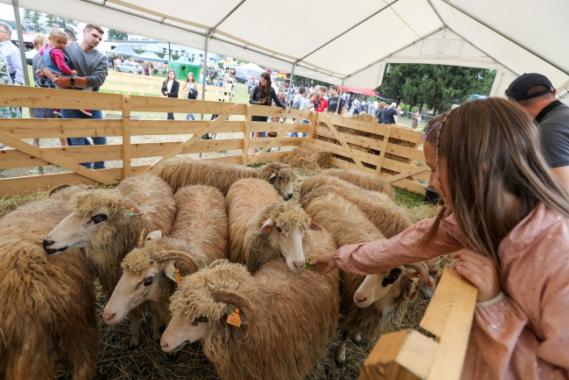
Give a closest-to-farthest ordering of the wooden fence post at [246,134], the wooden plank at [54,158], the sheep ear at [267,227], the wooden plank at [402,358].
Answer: the wooden plank at [402,358]
the sheep ear at [267,227]
the wooden plank at [54,158]
the wooden fence post at [246,134]

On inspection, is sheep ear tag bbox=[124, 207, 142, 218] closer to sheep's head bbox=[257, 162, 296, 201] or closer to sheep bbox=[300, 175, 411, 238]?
sheep bbox=[300, 175, 411, 238]

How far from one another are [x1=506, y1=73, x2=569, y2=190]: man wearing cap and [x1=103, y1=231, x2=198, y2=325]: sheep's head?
2.56 m

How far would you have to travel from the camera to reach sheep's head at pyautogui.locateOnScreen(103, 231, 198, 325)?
6.33ft

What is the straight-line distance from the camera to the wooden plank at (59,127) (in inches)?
150

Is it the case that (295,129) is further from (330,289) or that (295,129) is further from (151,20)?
(330,289)

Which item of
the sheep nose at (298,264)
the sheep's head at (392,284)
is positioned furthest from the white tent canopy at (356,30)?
the sheep nose at (298,264)

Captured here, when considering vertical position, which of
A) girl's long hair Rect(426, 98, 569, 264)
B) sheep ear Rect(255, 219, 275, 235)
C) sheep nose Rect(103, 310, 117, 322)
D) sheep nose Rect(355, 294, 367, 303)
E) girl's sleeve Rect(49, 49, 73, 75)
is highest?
girl's sleeve Rect(49, 49, 73, 75)

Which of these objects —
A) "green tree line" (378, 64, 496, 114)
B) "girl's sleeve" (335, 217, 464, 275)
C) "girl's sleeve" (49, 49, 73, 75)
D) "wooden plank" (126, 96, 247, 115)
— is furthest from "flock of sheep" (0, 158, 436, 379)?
"green tree line" (378, 64, 496, 114)

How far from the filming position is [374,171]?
25.0ft

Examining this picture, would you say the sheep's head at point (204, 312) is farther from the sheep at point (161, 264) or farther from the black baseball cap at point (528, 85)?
the black baseball cap at point (528, 85)

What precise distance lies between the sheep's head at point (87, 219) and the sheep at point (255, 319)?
925 millimetres

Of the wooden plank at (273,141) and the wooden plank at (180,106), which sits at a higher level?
the wooden plank at (180,106)

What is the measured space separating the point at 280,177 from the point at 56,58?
3740mm

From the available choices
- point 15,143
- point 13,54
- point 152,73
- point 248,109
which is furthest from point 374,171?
point 152,73
